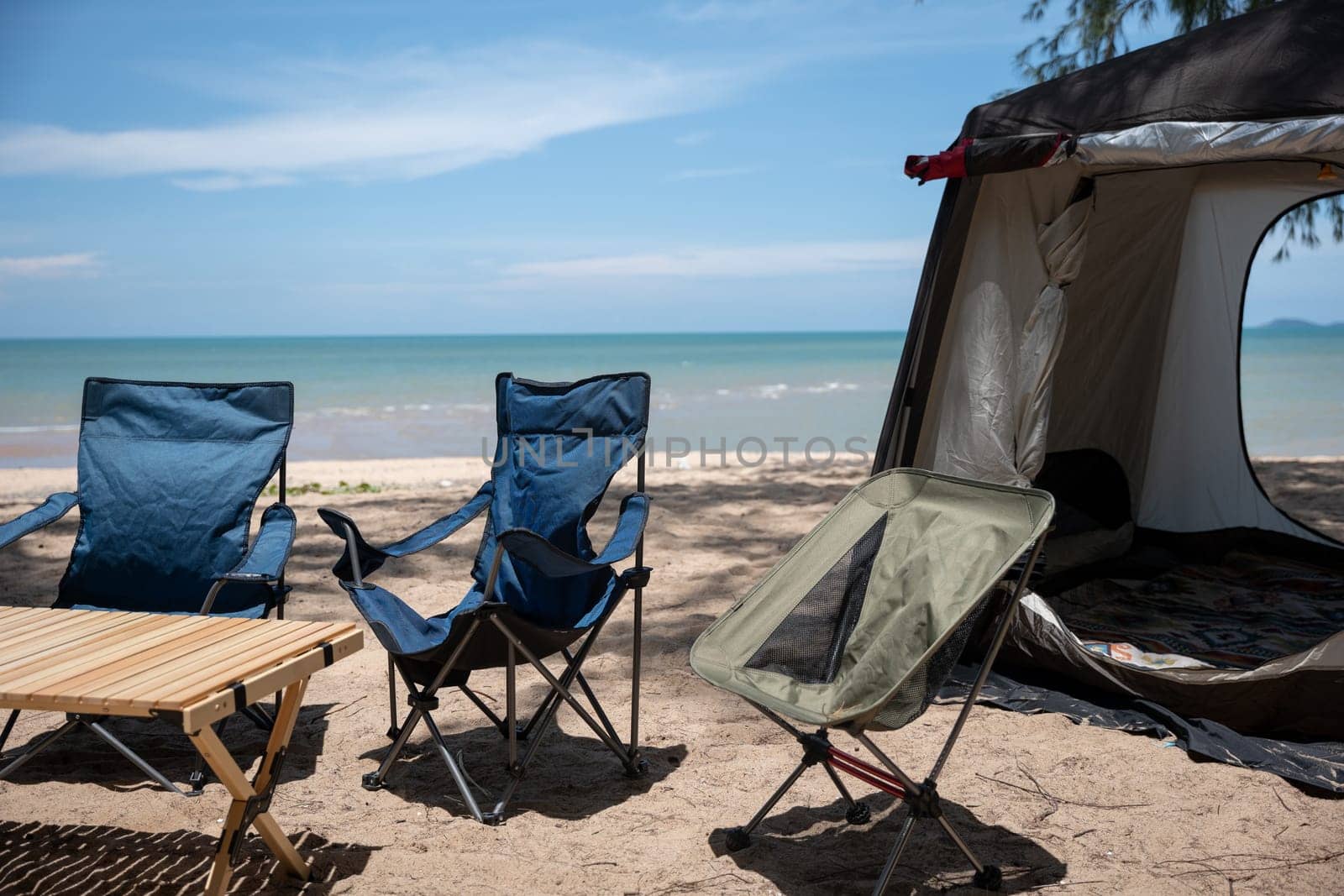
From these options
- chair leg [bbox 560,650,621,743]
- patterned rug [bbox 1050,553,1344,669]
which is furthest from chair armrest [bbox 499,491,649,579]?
patterned rug [bbox 1050,553,1344,669]

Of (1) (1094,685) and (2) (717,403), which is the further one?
(2) (717,403)

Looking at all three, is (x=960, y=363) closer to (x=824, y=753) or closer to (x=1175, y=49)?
(x=1175, y=49)

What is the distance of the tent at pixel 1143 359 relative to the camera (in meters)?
2.60

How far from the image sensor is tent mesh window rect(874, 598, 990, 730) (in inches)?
72.0

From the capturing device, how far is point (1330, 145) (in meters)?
2.42

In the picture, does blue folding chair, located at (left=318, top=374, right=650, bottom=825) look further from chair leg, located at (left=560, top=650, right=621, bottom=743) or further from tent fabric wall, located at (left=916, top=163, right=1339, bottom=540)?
tent fabric wall, located at (left=916, top=163, right=1339, bottom=540)

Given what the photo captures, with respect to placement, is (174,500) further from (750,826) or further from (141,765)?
(750,826)

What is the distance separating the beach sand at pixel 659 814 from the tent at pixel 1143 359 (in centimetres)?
39

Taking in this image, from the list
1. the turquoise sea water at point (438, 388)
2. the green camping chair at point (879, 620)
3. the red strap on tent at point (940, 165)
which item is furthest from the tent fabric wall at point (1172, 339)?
the turquoise sea water at point (438, 388)

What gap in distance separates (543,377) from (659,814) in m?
A: 23.2

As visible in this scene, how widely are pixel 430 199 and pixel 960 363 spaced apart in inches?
1218

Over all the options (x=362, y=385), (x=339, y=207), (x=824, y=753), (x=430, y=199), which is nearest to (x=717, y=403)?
(x=362, y=385)

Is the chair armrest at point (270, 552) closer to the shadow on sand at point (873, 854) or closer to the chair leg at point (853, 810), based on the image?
the shadow on sand at point (873, 854)

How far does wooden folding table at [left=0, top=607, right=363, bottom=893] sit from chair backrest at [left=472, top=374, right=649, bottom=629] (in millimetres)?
763
